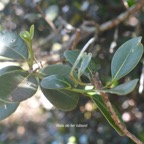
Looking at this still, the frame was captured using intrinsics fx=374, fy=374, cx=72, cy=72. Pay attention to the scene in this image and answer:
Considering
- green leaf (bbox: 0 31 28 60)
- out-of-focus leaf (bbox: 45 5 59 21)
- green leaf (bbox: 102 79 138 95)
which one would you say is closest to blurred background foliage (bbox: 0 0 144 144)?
out-of-focus leaf (bbox: 45 5 59 21)

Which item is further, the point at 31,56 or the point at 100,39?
the point at 100,39

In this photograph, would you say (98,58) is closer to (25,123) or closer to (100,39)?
(100,39)

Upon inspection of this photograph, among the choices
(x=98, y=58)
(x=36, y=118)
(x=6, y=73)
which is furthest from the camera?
(x=36, y=118)

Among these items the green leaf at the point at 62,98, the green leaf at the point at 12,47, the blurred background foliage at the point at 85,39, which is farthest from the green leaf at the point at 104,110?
the blurred background foliage at the point at 85,39

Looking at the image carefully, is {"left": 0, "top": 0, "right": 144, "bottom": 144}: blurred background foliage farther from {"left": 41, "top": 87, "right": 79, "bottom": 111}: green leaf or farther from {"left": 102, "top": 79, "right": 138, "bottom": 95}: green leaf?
{"left": 102, "top": 79, "right": 138, "bottom": 95}: green leaf

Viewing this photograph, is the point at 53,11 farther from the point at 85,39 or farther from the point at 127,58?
the point at 127,58

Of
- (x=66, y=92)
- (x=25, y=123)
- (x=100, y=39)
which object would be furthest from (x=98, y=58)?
(x=25, y=123)
